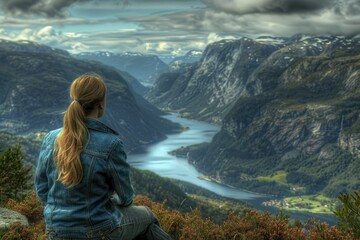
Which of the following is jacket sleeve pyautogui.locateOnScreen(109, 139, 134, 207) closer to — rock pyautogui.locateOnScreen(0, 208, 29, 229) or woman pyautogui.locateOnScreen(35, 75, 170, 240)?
woman pyautogui.locateOnScreen(35, 75, 170, 240)

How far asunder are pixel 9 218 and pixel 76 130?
7.60 metres

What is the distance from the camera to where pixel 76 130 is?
309 inches

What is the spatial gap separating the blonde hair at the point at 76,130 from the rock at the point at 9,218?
21.5 feet

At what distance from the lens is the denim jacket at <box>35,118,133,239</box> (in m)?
7.75

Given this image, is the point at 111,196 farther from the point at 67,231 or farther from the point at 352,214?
the point at 352,214

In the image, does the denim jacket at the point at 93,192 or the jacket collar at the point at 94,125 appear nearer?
the denim jacket at the point at 93,192

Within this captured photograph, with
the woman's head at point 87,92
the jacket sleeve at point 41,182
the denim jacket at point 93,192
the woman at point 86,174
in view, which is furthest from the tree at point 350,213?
the jacket sleeve at point 41,182

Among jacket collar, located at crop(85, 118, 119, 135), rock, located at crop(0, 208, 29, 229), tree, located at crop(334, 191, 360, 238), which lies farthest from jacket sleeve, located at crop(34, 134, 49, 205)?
tree, located at crop(334, 191, 360, 238)

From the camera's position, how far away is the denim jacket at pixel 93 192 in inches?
305

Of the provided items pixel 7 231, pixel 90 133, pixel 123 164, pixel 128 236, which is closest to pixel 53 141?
pixel 90 133

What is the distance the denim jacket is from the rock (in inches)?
240

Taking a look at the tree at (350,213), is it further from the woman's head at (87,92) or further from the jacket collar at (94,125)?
the woman's head at (87,92)

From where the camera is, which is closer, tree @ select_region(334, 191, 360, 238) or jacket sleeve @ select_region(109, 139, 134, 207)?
jacket sleeve @ select_region(109, 139, 134, 207)

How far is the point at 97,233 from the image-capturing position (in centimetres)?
775
